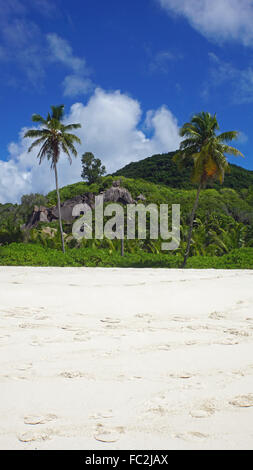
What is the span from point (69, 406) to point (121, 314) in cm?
274

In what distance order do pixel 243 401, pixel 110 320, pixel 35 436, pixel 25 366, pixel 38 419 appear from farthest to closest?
1. pixel 110 320
2. pixel 25 366
3. pixel 243 401
4. pixel 38 419
5. pixel 35 436

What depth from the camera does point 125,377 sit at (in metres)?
2.76

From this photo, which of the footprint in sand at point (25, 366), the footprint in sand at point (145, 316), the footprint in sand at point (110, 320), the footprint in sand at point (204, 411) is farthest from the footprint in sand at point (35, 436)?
the footprint in sand at point (145, 316)

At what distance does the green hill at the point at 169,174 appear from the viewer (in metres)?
53.7

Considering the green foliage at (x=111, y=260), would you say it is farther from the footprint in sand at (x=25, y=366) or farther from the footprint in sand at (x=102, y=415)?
the footprint in sand at (x=102, y=415)

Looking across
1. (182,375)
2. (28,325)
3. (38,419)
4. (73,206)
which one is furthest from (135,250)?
(38,419)

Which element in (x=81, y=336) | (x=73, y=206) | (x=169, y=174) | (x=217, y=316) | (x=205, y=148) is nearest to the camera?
(x=81, y=336)

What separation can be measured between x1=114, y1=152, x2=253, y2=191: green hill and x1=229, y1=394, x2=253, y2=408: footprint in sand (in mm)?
50637

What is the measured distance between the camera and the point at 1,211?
44031 millimetres

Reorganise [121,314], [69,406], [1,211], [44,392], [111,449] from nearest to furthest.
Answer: [111,449], [69,406], [44,392], [121,314], [1,211]

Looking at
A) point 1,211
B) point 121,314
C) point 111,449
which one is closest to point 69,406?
point 111,449

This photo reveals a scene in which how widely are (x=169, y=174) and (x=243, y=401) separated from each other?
57523mm

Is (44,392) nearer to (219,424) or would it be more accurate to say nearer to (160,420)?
(160,420)

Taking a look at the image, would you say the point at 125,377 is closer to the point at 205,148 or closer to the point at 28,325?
the point at 28,325
